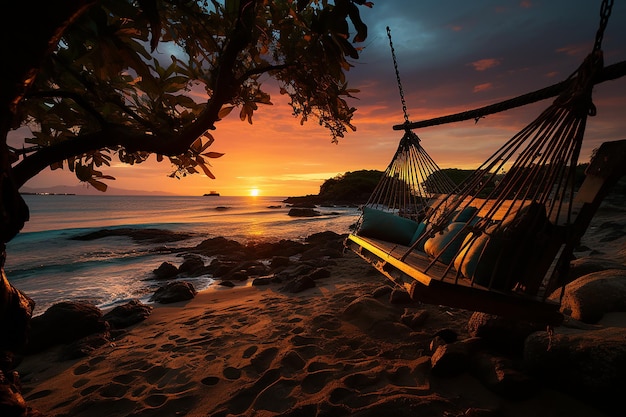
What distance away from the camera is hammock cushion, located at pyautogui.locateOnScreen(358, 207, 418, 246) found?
3877 millimetres

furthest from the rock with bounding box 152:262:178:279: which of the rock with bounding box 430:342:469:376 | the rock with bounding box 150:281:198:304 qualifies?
the rock with bounding box 430:342:469:376

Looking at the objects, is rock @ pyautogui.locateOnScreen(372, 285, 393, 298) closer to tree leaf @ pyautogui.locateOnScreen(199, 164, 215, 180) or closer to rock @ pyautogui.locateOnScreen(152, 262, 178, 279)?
tree leaf @ pyautogui.locateOnScreen(199, 164, 215, 180)

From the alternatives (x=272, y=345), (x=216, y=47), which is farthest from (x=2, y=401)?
(x=216, y=47)

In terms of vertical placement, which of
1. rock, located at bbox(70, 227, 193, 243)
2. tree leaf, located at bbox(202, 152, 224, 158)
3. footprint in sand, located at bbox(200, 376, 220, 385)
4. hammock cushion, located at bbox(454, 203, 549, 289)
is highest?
tree leaf, located at bbox(202, 152, 224, 158)

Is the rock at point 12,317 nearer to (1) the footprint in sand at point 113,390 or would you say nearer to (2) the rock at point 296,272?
(1) the footprint in sand at point 113,390

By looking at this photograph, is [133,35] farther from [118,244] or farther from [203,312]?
[118,244]

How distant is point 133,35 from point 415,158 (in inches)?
146

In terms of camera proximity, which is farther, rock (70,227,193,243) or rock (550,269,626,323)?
rock (70,227,193,243)

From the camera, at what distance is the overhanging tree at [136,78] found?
1.04 metres

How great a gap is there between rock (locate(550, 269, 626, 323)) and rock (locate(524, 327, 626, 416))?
850mm

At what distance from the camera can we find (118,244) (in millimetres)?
12203

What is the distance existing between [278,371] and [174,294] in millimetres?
2946

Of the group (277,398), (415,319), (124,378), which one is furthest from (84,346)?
(415,319)

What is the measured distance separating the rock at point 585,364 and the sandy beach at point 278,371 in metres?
0.07
